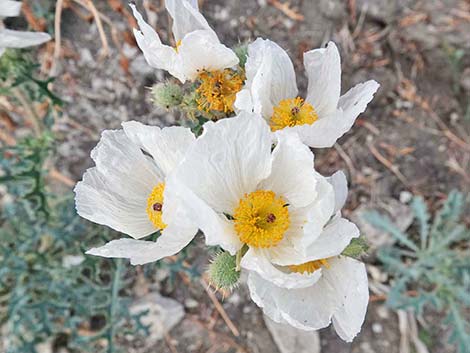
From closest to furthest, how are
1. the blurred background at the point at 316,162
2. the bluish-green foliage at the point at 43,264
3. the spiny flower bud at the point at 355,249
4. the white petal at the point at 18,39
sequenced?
the spiny flower bud at the point at 355,249
the white petal at the point at 18,39
the bluish-green foliage at the point at 43,264
the blurred background at the point at 316,162

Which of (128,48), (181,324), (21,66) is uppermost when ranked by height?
(21,66)

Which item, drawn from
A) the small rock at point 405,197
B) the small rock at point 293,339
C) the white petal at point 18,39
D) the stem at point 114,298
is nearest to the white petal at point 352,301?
the stem at point 114,298

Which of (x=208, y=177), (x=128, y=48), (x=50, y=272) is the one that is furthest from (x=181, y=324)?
(x=208, y=177)

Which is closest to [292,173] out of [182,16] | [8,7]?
[182,16]

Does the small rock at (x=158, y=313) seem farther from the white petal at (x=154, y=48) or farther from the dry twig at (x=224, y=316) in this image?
the white petal at (x=154, y=48)

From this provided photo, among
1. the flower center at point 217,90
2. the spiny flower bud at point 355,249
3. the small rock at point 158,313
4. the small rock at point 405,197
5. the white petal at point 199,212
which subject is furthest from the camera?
the small rock at point 405,197

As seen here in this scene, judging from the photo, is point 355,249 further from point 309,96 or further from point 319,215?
point 309,96

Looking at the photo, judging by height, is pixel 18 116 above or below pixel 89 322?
above

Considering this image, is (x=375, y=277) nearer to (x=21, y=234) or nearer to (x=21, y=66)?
(x=21, y=234)
